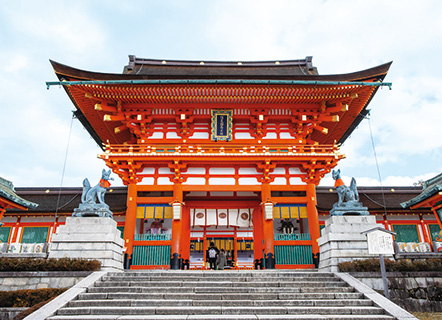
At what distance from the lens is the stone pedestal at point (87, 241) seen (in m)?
11.4

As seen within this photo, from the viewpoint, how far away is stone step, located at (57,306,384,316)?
748 cm

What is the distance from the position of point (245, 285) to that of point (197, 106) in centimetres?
1051

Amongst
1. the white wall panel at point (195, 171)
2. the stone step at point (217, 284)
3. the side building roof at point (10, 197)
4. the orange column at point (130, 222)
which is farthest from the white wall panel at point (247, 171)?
the side building roof at point (10, 197)

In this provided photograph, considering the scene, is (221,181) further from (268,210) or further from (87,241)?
(87,241)

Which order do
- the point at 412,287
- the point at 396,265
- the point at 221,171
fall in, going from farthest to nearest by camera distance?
the point at 221,171, the point at 396,265, the point at 412,287

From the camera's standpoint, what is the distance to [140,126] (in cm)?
1756

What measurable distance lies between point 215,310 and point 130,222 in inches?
369

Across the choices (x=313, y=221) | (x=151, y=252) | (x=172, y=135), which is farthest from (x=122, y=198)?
(x=313, y=221)

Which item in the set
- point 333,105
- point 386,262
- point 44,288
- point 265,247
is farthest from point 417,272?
point 44,288

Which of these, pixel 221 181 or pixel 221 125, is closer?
pixel 221 181

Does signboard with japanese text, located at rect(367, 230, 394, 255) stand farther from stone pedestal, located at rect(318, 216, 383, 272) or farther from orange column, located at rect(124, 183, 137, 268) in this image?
orange column, located at rect(124, 183, 137, 268)

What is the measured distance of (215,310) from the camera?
7484mm

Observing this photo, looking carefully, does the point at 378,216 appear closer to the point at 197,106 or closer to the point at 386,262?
the point at 386,262

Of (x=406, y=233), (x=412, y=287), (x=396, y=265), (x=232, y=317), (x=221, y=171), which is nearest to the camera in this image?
(x=232, y=317)
